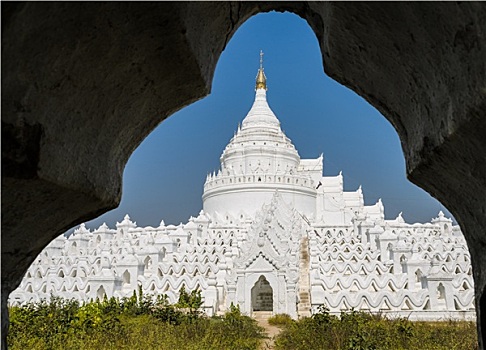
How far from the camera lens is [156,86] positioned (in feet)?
8.39

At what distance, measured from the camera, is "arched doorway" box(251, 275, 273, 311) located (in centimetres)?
1733

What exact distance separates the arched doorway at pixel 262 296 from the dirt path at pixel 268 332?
2.03 m

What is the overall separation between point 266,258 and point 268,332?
11.8 ft

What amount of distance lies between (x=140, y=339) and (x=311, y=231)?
18.7 metres

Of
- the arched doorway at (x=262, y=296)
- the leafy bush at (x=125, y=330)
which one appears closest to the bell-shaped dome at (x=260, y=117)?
the arched doorway at (x=262, y=296)

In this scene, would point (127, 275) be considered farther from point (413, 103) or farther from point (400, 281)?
point (413, 103)

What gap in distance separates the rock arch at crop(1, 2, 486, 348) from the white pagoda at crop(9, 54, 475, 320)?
13.4 meters

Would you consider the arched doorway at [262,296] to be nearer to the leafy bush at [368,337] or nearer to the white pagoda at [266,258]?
the white pagoda at [266,258]

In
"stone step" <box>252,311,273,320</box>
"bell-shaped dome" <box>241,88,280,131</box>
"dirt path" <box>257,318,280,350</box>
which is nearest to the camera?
"dirt path" <box>257,318,280,350</box>

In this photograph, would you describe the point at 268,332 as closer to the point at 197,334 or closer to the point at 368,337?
the point at 197,334

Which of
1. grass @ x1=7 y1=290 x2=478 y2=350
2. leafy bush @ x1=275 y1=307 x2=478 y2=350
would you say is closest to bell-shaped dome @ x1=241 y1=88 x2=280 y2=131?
grass @ x1=7 y1=290 x2=478 y2=350

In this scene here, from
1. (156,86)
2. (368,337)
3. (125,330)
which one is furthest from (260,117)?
(156,86)

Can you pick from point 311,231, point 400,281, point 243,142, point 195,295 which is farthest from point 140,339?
point 243,142

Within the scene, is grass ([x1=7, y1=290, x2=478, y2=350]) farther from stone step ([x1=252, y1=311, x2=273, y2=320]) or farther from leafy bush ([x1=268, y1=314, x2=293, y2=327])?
stone step ([x1=252, y1=311, x2=273, y2=320])
